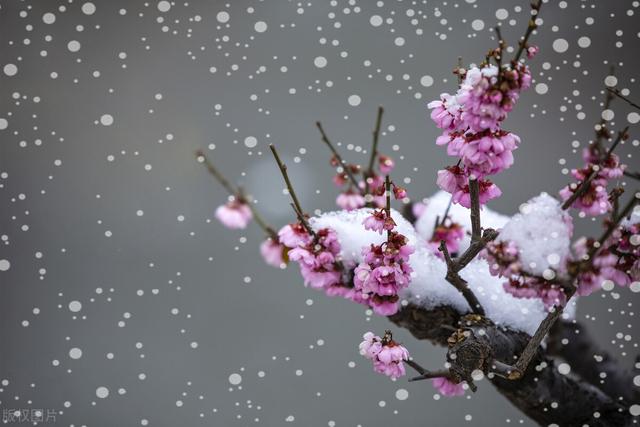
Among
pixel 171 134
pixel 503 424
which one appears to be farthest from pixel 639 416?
pixel 171 134

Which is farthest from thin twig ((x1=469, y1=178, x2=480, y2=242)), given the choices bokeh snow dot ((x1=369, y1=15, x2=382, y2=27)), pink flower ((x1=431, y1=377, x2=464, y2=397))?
bokeh snow dot ((x1=369, y1=15, x2=382, y2=27))

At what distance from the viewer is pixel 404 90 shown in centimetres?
186

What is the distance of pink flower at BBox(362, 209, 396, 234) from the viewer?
1.58 feet

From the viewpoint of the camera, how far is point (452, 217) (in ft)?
2.34

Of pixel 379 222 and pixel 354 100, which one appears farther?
pixel 354 100

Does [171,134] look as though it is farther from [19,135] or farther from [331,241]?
[331,241]

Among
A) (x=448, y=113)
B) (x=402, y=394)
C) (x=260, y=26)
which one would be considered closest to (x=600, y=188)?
(x=448, y=113)

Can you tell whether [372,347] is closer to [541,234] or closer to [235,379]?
[541,234]

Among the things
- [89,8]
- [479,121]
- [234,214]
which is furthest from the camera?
[89,8]

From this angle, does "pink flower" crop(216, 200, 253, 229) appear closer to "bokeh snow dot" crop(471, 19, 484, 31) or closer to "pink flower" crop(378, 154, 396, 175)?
"pink flower" crop(378, 154, 396, 175)

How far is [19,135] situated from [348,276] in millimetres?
1790

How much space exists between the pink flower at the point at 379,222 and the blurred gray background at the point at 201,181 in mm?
1223

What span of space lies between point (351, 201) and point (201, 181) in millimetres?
1399

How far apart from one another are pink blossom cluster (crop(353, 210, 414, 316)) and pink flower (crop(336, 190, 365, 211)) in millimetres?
190
